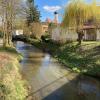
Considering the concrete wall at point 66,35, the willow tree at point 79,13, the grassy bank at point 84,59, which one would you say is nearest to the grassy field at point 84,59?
the grassy bank at point 84,59

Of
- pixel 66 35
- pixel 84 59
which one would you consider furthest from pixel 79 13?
pixel 84 59

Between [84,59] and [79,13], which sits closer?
[84,59]

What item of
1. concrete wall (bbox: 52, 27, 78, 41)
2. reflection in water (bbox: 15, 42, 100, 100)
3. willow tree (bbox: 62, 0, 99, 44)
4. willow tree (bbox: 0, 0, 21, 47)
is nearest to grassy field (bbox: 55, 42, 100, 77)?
reflection in water (bbox: 15, 42, 100, 100)

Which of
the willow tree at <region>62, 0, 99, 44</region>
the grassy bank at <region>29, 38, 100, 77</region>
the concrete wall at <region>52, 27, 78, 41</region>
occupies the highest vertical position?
the willow tree at <region>62, 0, 99, 44</region>

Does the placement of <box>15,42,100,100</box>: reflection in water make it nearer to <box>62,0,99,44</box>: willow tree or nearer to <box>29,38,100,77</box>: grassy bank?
<box>29,38,100,77</box>: grassy bank

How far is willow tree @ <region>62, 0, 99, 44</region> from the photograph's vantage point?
3312cm

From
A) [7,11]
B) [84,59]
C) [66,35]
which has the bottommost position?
[84,59]

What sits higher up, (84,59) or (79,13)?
(79,13)

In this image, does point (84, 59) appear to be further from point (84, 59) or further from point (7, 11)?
point (7, 11)

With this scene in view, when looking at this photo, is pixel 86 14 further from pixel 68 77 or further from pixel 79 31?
pixel 68 77

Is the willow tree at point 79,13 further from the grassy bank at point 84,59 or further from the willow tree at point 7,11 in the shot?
the willow tree at point 7,11

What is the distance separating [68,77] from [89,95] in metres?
5.12

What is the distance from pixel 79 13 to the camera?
3331 cm

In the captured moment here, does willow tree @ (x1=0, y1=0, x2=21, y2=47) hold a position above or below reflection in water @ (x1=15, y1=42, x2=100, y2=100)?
above
